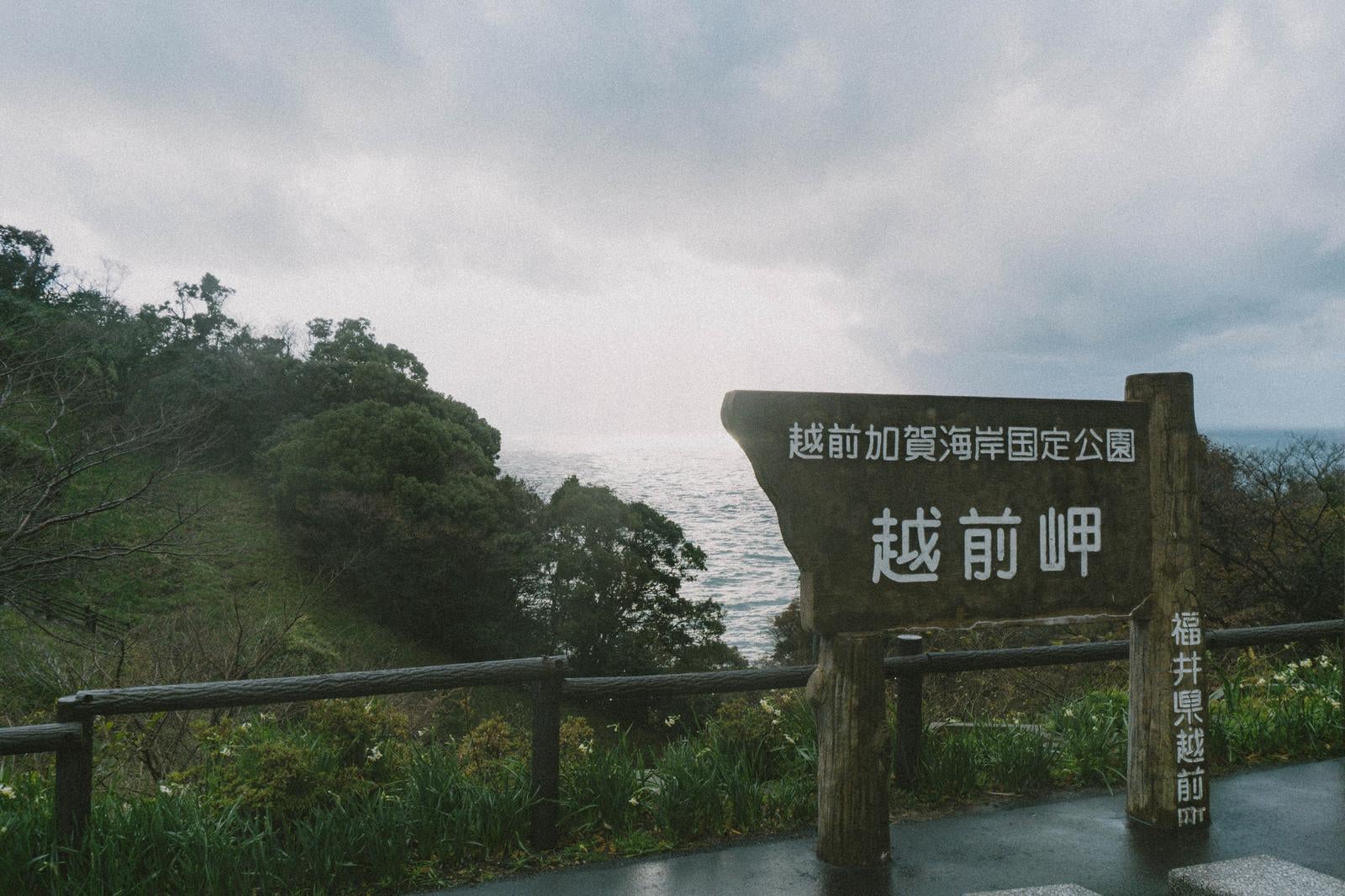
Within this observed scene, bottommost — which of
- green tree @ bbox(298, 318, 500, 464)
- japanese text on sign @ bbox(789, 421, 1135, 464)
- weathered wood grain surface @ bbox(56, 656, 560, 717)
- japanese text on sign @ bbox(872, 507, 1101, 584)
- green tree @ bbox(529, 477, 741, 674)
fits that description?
green tree @ bbox(529, 477, 741, 674)

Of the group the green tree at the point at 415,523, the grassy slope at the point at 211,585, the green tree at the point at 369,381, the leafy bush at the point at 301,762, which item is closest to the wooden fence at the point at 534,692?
the leafy bush at the point at 301,762

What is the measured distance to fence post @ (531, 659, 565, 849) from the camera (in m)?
3.69

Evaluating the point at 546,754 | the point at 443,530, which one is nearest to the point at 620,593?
the point at 443,530

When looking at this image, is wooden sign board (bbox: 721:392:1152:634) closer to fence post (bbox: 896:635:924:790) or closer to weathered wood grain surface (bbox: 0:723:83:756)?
fence post (bbox: 896:635:924:790)

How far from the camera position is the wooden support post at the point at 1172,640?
12.6ft

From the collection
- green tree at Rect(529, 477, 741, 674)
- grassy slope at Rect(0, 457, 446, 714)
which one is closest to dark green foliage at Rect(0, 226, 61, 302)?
grassy slope at Rect(0, 457, 446, 714)

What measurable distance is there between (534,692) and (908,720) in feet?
6.30

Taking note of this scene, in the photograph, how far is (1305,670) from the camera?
596cm

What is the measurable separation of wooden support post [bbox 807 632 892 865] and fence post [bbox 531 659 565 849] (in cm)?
106

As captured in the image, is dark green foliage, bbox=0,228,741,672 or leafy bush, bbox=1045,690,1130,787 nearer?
leafy bush, bbox=1045,690,1130,787

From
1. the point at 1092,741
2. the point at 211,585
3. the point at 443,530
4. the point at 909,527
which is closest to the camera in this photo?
the point at 909,527

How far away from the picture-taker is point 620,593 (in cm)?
2217

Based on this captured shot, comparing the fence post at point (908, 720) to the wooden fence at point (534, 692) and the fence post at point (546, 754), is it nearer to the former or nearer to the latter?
the wooden fence at point (534, 692)

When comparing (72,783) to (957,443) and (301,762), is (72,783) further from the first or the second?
(957,443)
